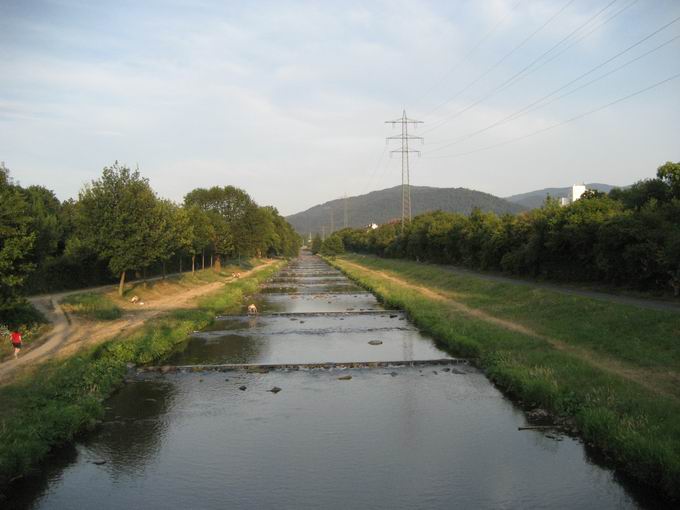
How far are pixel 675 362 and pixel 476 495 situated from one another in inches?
339

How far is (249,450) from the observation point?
1190 centimetres

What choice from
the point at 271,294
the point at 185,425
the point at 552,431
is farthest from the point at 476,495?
the point at 271,294

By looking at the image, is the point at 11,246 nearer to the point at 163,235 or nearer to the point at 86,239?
the point at 86,239

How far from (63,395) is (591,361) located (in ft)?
45.6

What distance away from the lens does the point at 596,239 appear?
1213 inches

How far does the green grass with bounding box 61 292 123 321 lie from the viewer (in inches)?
1057

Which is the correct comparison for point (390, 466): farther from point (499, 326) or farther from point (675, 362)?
point (499, 326)

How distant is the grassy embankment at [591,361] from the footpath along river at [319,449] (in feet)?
1.96

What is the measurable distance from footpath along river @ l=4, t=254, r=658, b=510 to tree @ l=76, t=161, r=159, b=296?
1459 centimetres

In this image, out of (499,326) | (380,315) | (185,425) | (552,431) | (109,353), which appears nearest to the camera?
(552,431)

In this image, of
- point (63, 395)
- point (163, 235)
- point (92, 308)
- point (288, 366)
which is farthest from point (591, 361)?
point (163, 235)

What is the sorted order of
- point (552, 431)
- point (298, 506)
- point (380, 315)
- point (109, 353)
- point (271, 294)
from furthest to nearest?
point (271, 294) → point (380, 315) → point (109, 353) → point (552, 431) → point (298, 506)

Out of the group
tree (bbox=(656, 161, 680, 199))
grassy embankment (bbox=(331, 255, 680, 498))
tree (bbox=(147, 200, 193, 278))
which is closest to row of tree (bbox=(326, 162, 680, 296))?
tree (bbox=(656, 161, 680, 199))

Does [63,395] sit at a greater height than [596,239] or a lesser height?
lesser
